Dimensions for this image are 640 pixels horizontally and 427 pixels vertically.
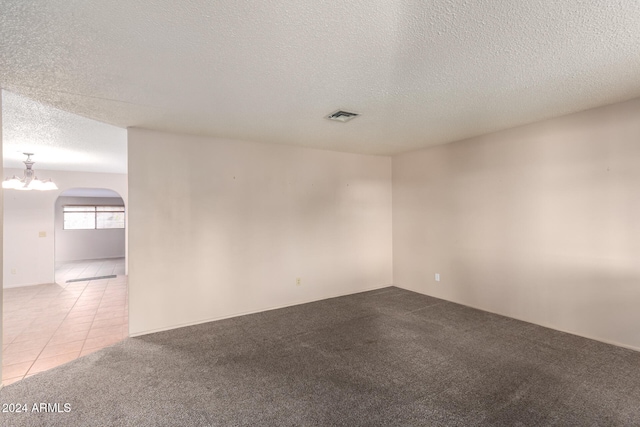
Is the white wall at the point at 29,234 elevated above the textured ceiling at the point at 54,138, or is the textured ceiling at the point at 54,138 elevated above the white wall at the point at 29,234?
the textured ceiling at the point at 54,138

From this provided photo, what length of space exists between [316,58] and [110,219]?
1175 centimetres

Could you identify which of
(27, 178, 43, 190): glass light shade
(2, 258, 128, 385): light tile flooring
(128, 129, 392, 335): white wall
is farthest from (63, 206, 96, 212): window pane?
(128, 129, 392, 335): white wall

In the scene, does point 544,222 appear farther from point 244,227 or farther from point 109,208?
point 109,208

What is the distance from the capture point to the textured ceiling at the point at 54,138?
3.06 m

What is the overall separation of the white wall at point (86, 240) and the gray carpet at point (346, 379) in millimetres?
9140

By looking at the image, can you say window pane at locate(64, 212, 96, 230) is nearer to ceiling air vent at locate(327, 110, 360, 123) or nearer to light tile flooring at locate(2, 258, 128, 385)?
light tile flooring at locate(2, 258, 128, 385)

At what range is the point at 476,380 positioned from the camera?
245 cm

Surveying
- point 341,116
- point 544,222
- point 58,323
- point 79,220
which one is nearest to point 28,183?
point 58,323

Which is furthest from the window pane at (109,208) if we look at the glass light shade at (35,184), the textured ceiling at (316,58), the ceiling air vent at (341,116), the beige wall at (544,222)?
the beige wall at (544,222)

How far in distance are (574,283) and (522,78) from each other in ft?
7.95

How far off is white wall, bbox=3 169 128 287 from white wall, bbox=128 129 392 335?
15.2 ft

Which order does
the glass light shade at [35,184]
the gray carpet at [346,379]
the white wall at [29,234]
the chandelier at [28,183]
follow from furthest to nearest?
the white wall at [29,234] < the glass light shade at [35,184] < the chandelier at [28,183] < the gray carpet at [346,379]

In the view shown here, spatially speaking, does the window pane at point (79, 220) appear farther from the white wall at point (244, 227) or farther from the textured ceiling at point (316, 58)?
the textured ceiling at point (316, 58)

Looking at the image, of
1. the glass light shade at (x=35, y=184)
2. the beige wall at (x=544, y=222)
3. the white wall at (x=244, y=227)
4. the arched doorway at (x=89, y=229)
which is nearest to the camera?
the beige wall at (x=544, y=222)
